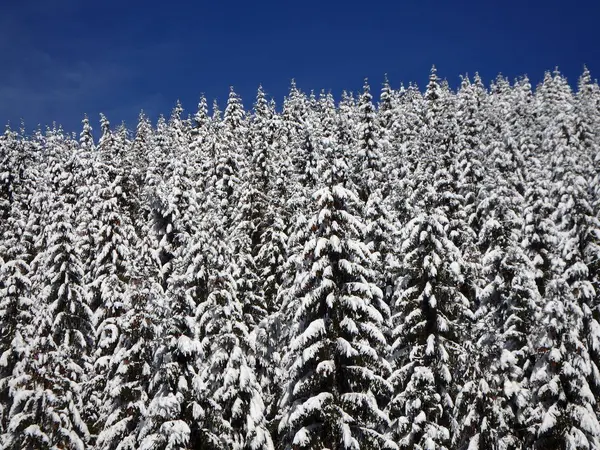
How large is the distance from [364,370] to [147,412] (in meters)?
8.88

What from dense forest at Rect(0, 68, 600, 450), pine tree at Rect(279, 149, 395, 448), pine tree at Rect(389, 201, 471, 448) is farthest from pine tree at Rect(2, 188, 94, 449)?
pine tree at Rect(389, 201, 471, 448)

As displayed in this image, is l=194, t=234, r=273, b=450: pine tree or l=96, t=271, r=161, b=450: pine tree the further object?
l=96, t=271, r=161, b=450: pine tree

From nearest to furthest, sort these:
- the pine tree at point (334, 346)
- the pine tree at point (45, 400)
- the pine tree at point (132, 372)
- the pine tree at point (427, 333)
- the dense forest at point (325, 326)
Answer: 1. the pine tree at point (334, 346)
2. the dense forest at point (325, 326)
3. the pine tree at point (427, 333)
4. the pine tree at point (132, 372)
5. the pine tree at point (45, 400)

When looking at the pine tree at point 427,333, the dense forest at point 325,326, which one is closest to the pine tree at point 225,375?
the dense forest at point 325,326

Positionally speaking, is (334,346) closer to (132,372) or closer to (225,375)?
(225,375)

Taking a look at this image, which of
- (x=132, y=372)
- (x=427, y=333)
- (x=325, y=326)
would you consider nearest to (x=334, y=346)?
(x=325, y=326)

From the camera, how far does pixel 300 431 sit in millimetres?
21375

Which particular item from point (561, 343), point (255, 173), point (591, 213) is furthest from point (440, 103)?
point (561, 343)

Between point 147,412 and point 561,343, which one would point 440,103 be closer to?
point 561,343

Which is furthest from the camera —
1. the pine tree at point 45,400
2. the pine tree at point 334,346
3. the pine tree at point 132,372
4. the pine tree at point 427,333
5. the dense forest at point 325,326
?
the pine tree at point 45,400

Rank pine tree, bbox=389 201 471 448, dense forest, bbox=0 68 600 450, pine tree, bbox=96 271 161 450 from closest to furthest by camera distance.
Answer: dense forest, bbox=0 68 600 450, pine tree, bbox=389 201 471 448, pine tree, bbox=96 271 161 450

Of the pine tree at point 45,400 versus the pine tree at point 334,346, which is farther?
the pine tree at point 45,400

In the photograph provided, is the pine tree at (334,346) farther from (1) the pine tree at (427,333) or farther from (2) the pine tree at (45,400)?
(2) the pine tree at (45,400)

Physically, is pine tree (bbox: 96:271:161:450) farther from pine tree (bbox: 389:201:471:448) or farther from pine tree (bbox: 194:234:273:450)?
pine tree (bbox: 389:201:471:448)
